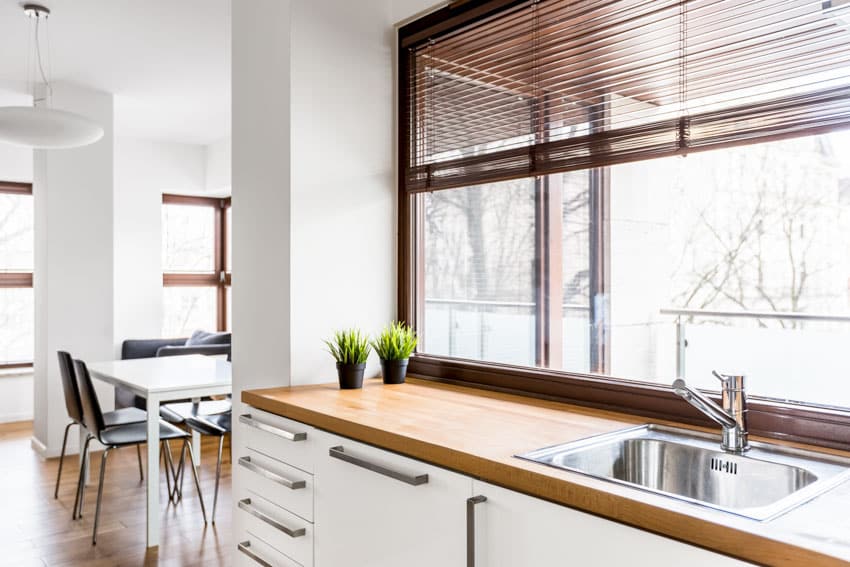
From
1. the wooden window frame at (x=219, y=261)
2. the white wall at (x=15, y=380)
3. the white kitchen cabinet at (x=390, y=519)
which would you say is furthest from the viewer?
the wooden window frame at (x=219, y=261)

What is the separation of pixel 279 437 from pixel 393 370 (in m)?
0.52

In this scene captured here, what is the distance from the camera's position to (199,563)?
2.98m

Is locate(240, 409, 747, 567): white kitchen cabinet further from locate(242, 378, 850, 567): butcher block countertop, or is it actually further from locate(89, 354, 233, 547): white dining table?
locate(89, 354, 233, 547): white dining table

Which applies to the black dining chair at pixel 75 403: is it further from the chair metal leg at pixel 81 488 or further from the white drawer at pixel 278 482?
the white drawer at pixel 278 482

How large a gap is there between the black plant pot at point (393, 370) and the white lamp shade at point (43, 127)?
2.13 metres

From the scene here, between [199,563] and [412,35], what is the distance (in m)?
2.47

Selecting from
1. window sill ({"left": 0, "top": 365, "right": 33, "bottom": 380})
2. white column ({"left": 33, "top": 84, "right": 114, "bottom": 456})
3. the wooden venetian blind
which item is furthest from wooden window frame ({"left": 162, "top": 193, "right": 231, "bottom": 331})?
the wooden venetian blind

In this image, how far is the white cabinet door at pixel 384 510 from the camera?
1460mm

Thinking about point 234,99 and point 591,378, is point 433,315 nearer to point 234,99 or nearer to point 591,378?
point 591,378

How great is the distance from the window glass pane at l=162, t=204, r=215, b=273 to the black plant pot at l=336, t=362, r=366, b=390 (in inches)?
213

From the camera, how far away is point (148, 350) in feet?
20.8

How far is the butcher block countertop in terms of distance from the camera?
3.21 feet

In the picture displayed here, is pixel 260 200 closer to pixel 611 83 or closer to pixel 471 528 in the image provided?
pixel 611 83

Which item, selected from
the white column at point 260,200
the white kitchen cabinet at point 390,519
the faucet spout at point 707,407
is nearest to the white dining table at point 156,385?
the white column at point 260,200
